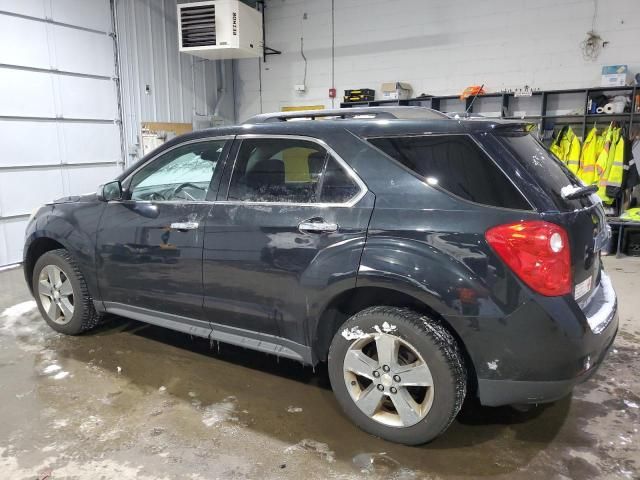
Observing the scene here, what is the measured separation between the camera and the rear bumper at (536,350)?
1980 millimetres

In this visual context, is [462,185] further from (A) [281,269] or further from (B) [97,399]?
(B) [97,399]

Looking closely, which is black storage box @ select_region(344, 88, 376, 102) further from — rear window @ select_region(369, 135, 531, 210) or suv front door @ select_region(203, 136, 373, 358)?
rear window @ select_region(369, 135, 531, 210)

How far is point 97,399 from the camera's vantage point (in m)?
2.84

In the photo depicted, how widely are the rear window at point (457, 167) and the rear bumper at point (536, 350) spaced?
455 millimetres

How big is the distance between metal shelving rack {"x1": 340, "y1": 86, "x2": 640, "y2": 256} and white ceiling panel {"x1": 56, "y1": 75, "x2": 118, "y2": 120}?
4675 millimetres


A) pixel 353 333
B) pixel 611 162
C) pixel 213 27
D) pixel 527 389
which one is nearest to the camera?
pixel 527 389

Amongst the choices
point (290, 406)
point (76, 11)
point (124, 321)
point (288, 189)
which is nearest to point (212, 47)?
point (76, 11)

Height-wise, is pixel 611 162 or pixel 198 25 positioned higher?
pixel 198 25

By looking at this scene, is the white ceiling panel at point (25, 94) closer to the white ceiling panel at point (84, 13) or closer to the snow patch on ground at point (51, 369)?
the white ceiling panel at point (84, 13)

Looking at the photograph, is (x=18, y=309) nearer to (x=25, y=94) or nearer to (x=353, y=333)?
(x=25, y=94)

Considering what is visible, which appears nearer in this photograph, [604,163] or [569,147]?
[604,163]

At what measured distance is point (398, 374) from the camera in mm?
2258

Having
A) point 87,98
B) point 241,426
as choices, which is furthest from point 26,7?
point 241,426

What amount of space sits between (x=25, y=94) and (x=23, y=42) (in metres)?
0.64
